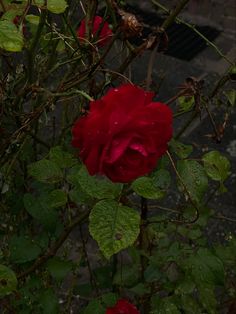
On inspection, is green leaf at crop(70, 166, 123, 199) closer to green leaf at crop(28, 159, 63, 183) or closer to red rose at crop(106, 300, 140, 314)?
green leaf at crop(28, 159, 63, 183)

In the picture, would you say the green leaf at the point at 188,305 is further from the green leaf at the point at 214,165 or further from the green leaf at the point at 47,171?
the green leaf at the point at 47,171

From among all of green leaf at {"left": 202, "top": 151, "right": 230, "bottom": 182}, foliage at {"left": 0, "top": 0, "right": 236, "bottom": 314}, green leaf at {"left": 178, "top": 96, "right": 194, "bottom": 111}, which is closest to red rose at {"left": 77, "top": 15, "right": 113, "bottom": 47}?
foliage at {"left": 0, "top": 0, "right": 236, "bottom": 314}

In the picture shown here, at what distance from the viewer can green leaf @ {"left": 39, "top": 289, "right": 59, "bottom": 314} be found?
1497 mm

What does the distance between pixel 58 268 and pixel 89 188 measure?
42 centimetres

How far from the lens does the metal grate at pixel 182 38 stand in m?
4.36

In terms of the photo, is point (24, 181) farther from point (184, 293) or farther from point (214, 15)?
point (214, 15)

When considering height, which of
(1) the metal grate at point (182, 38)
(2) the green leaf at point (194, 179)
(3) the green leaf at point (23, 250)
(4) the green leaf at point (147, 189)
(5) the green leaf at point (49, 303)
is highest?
(4) the green leaf at point (147, 189)

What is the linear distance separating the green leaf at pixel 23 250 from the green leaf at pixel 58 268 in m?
0.04

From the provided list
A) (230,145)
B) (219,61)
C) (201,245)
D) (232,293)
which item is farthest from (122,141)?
(219,61)

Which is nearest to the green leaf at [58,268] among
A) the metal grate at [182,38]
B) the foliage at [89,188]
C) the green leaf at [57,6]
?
the foliage at [89,188]

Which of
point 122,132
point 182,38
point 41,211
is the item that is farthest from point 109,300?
point 182,38

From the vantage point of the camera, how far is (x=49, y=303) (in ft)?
4.93

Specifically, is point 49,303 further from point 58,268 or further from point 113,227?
point 113,227

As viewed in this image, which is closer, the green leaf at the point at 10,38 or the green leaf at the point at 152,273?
the green leaf at the point at 10,38
